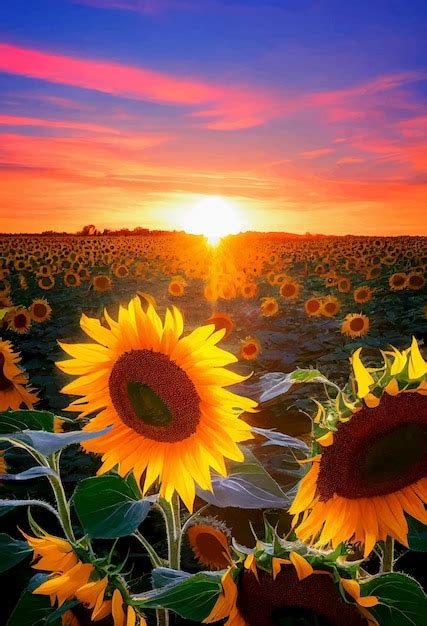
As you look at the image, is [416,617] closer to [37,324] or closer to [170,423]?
[170,423]

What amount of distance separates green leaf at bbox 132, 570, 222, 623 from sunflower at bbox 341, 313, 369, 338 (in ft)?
29.2

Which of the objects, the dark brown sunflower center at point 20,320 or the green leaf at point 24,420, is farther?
the dark brown sunflower center at point 20,320

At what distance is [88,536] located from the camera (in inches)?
57.9

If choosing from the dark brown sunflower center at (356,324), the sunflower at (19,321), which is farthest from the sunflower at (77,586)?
the sunflower at (19,321)

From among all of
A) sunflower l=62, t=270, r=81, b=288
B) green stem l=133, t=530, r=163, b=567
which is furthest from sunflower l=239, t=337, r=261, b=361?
sunflower l=62, t=270, r=81, b=288

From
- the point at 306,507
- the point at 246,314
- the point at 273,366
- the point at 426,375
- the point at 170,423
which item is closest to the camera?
the point at 426,375

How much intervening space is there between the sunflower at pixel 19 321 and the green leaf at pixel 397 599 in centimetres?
995

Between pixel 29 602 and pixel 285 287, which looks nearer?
pixel 29 602

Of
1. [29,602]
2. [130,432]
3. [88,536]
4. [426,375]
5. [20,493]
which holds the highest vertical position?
[426,375]

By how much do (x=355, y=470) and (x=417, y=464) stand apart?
16 cm

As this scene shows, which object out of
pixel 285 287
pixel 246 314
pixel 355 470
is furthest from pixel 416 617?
pixel 285 287

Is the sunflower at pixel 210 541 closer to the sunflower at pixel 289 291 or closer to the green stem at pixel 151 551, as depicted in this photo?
the green stem at pixel 151 551

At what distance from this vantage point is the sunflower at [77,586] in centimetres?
143

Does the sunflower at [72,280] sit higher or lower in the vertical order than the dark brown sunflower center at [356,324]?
lower
